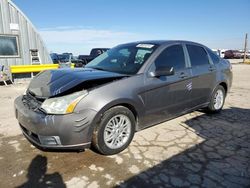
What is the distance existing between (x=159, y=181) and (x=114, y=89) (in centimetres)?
137

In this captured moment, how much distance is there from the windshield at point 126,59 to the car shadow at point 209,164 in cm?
160

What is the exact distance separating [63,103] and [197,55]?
3.25 metres

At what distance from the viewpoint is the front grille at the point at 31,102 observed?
10.5 feet

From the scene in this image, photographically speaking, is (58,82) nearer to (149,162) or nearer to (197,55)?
(149,162)

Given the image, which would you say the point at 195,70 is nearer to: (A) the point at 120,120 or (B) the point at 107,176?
(A) the point at 120,120

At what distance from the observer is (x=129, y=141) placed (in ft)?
12.0

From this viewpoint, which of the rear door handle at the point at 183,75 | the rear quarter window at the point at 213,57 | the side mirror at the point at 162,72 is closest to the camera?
the side mirror at the point at 162,72

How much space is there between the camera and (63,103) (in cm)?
295

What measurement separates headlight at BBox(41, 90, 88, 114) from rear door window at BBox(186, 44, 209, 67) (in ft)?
8.81

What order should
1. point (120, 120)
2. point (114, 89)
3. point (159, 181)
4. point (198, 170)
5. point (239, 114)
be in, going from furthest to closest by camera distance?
point (239, 114) < point (120, 120) < point (114, 89) < point (198, 170) < point (159, 181)

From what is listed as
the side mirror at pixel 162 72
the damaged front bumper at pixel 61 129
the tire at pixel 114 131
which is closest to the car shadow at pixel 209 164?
the tire at pixel 114 131

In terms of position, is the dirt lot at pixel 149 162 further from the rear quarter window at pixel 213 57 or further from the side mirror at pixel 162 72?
the rear quarter window at pixel 213 57

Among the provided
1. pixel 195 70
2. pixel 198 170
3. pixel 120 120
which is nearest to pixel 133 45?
pixel 195 70

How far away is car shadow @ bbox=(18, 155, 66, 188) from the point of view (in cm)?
273
